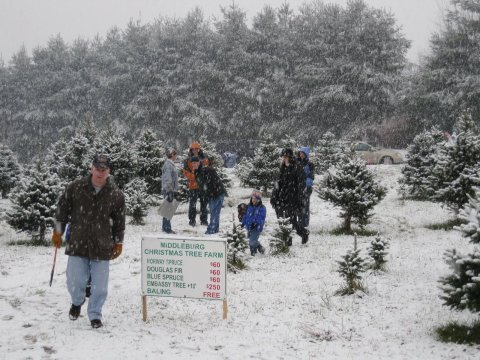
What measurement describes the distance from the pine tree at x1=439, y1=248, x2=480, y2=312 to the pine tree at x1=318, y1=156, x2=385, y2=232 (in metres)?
6.79

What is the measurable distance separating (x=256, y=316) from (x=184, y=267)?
1.25 metres

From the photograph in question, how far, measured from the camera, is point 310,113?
129 feet

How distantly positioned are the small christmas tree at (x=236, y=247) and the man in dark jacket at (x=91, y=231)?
355cm

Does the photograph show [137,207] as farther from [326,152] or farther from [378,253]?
[326,152]

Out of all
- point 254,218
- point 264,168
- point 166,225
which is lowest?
point 166,225

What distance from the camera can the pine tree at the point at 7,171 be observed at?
23688 mm

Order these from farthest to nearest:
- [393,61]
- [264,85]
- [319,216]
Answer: [264,85], [393,61], [319,216]

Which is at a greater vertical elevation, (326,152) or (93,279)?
(326,152)

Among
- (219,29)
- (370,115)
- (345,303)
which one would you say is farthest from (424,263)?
(219,29)

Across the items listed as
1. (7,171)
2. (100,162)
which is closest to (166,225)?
(100,162)

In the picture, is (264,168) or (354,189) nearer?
(354,189)

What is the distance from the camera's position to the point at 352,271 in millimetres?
7812

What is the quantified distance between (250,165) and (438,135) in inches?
292

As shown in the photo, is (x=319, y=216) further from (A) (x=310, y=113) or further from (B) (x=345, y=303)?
(A) (x=310, y=113)
